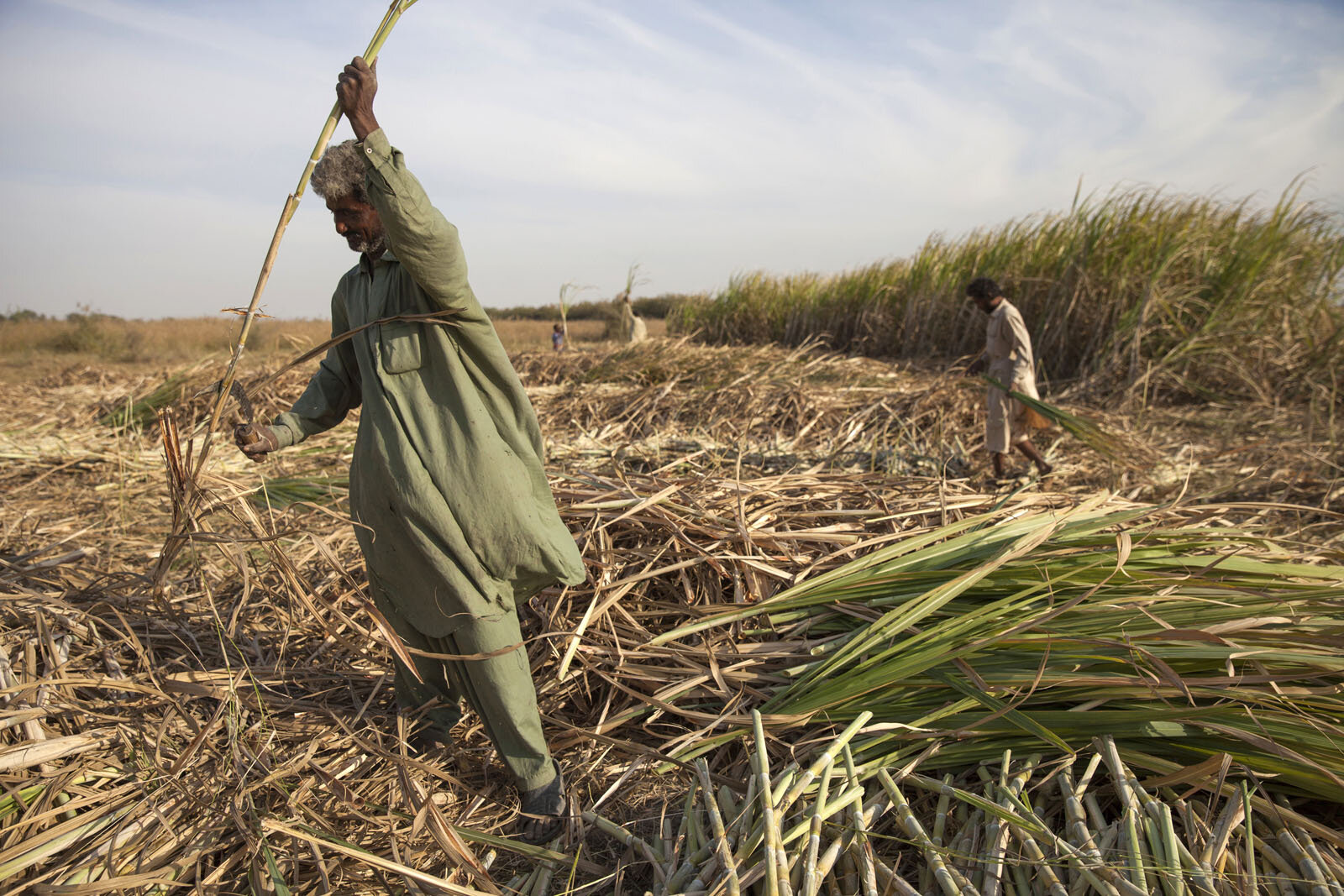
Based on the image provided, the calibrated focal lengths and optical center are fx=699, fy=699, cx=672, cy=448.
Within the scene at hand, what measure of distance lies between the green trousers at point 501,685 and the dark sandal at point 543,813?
0.07 feet

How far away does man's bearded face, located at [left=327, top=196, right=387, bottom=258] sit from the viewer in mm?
1533

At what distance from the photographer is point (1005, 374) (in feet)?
15.3

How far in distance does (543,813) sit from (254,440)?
1081mm

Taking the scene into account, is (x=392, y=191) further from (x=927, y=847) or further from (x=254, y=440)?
(x=927, y=847)

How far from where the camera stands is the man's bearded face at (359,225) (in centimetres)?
153

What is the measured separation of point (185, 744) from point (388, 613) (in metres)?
0.59

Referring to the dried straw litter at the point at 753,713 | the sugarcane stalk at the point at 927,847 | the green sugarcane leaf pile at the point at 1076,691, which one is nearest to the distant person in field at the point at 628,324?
the dried straw litter at the point at 753,713

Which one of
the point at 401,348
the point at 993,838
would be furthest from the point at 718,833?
the point at 401,348

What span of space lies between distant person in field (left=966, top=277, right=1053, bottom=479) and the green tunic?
3631 mm

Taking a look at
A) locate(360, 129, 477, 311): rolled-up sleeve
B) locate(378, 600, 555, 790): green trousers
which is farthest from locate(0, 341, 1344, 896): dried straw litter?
locate(360, 129, 477, 311): rolled-up sleeve

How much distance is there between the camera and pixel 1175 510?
2.40 metres

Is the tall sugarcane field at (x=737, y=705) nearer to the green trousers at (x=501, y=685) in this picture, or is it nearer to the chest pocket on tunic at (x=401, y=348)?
the green trousers at (x=501, y=685)

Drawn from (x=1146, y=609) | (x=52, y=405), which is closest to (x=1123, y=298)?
(x=1146, y=609)

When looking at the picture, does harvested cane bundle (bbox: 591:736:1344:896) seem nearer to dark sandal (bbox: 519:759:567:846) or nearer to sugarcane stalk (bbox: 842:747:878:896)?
sugarcane stalk (bbox: 842:747:878:896)
